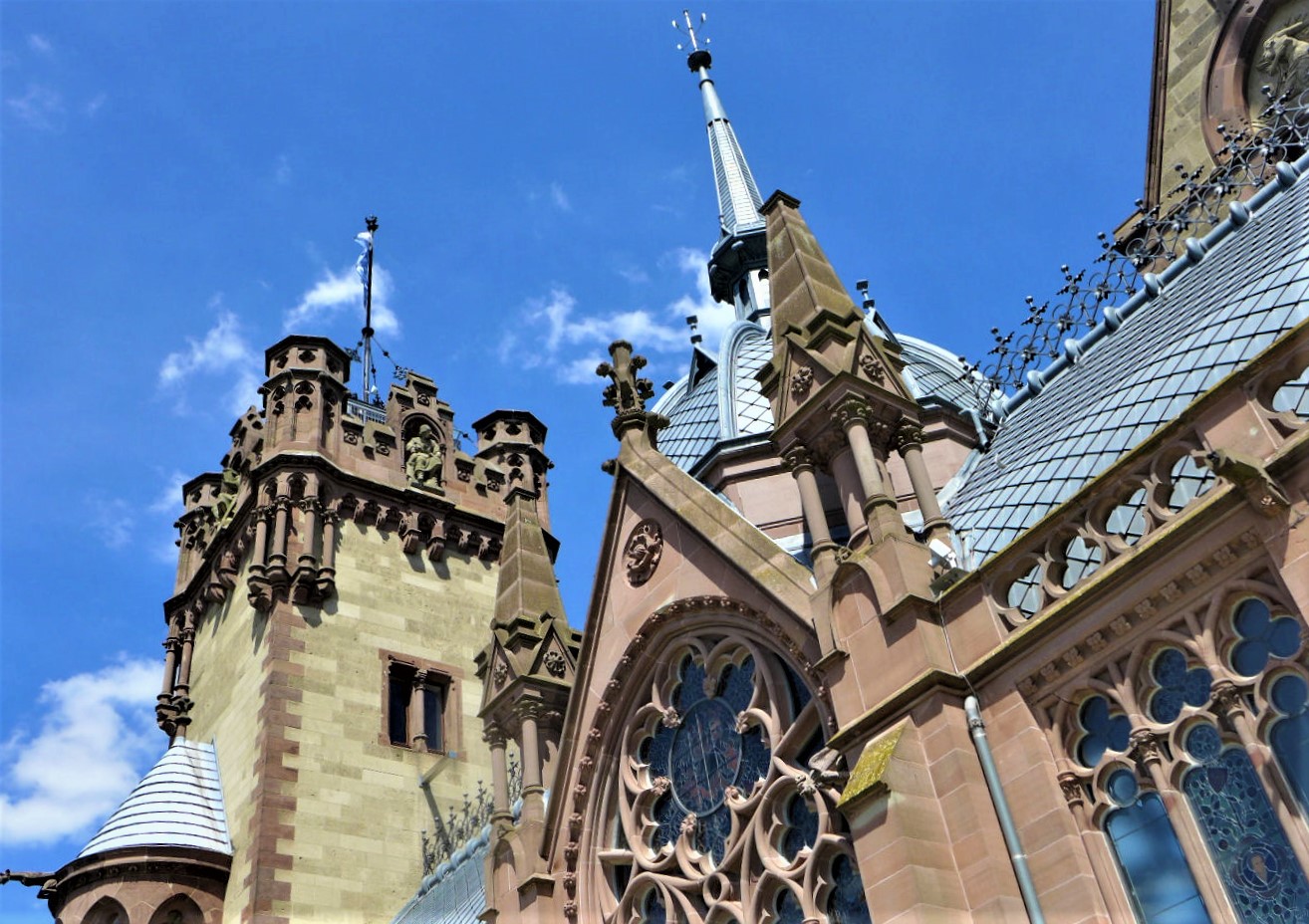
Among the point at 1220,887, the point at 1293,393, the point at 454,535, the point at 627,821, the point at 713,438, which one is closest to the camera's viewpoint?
the point at 1220,887

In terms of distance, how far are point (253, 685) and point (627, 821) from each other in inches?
543

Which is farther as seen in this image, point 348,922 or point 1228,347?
point 348,922

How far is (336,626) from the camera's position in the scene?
28500mm

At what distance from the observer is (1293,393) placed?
34.9ft

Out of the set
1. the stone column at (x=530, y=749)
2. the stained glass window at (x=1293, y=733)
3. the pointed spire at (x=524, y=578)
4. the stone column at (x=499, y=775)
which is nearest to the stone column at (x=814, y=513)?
the stained glass window at (x=1293, y=733)

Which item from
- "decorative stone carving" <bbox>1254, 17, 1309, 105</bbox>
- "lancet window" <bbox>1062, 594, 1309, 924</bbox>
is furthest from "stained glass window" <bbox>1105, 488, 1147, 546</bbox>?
"decorative stone carving" <bbox>1254, 17, 1309, 105</bbox>

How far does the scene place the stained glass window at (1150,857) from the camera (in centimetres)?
989

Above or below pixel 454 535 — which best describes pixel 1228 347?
below

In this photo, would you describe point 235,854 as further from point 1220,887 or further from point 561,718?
point 1220,887

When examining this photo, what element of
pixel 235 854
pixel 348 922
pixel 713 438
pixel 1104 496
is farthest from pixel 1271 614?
pixel 235 854

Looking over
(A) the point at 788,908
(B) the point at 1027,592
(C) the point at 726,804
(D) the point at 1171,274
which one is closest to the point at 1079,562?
(B) the point at 1027,592

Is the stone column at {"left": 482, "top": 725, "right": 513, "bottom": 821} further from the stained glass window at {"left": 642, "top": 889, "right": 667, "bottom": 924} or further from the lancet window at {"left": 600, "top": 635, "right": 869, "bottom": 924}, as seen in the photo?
the stained glass window at {"left": 642, "top": 889, "right": 667, "bottom": 924}

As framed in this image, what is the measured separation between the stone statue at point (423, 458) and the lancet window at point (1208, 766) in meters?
23.5

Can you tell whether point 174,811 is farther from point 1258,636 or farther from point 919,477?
point 1258,636
